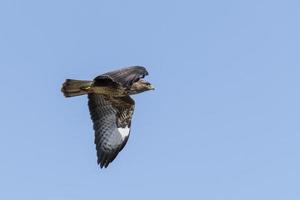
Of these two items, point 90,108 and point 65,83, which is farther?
point 90,108

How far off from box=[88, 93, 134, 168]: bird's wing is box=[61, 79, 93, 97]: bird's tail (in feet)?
3.29

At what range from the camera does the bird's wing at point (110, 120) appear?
16.6m

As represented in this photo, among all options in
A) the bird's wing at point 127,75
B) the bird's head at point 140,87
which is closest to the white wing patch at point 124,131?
the bird's head at point 140,87

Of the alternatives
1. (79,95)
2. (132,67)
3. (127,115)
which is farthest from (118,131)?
(132,67)

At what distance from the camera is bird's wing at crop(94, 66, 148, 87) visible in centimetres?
1404

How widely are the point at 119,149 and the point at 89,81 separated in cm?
172

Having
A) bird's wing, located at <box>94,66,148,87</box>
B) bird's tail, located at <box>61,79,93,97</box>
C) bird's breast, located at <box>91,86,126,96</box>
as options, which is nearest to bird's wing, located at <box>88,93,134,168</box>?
bird's breast, located at <box>91,86,126,96</box>

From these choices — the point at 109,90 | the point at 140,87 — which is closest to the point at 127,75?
the point at 109,90

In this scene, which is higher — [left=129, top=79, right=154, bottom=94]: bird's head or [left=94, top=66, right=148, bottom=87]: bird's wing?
[left=129, top=79, right=154, bottom=94]: bird's head

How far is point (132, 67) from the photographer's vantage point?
582 inches

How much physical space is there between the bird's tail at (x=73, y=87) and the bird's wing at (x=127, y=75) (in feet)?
2.77

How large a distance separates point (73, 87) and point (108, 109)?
1.54 meters

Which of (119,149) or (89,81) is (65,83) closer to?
(89,81)

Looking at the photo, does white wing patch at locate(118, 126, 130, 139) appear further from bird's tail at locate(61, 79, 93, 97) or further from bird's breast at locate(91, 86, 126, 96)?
bird's tail at locate(61, 79, 93, 97)
